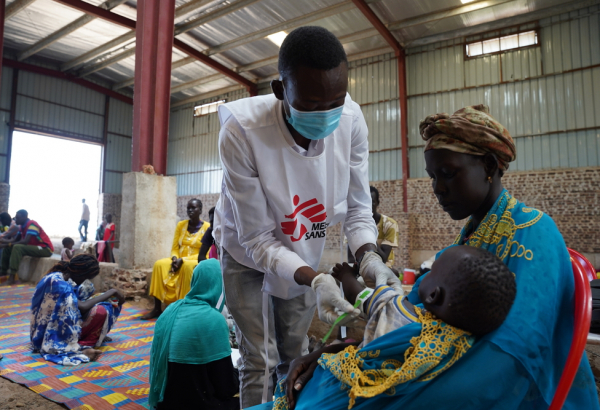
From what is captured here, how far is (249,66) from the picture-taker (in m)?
12.9

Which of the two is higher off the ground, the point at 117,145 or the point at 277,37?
the point at 277,37

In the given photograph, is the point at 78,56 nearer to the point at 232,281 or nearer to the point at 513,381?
the point at 232,281

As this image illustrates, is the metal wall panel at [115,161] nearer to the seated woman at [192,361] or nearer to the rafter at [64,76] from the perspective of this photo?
the rafter at [64,76]

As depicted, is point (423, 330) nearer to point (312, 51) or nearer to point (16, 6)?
point (312, 51)

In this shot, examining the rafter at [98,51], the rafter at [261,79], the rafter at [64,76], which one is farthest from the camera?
the rafter at [64,76]

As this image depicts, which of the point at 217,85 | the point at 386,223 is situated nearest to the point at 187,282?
the point at 386,223

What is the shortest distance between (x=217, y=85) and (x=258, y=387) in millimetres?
14217

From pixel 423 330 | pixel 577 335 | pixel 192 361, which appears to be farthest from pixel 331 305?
pixel 192 361

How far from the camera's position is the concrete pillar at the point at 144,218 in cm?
607

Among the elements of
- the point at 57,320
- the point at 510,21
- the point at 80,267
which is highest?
the point at 510,21

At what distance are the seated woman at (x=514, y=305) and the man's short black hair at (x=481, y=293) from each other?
0.14 ft

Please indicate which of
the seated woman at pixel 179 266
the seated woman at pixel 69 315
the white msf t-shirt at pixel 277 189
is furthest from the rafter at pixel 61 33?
the white msf t-shirt at pixel 277 189

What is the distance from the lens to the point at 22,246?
27.8ft

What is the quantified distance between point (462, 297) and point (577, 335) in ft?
1.05
